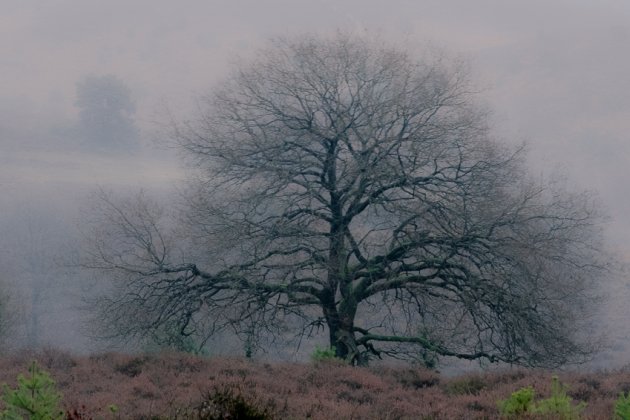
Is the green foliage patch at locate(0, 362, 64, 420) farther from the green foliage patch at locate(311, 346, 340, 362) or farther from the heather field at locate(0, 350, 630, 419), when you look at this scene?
the green foliage patch at locate(311, 346, 340, 362)

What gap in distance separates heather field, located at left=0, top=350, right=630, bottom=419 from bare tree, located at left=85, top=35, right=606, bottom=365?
2352 mm

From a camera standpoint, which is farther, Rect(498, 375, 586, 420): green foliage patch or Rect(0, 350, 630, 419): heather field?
Rect(0, 350, 630, 419): heather field

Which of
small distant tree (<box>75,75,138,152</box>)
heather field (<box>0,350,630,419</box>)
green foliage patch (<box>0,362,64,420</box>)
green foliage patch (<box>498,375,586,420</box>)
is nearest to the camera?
green foliage patch (<box>0,362,64,420</box>)

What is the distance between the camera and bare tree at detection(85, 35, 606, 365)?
13961 millimetres

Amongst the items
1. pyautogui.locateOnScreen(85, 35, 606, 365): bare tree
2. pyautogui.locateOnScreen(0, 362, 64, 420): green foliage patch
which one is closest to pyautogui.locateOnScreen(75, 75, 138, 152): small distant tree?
pyautogui.locateOnScreen(85, 35, 606, 365): bare tree

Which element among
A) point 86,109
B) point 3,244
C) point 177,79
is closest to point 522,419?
point 3,244

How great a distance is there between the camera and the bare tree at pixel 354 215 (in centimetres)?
1396

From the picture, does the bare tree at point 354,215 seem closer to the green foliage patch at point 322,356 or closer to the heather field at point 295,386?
the green foliage patch at point 322,356

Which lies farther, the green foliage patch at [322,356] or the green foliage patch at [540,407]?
the green foliage patch at [322,356]

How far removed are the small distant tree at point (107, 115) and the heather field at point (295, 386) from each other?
87.8 metres

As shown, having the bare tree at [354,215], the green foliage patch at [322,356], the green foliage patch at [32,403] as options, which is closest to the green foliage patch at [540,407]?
the green foliage patch at [32,403]

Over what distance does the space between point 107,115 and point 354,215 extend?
9017 cm

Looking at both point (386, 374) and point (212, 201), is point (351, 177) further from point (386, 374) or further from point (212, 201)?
point (386, 374)

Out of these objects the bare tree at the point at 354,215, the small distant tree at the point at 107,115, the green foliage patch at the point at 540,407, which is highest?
the small distant tree at the point at 107,115
